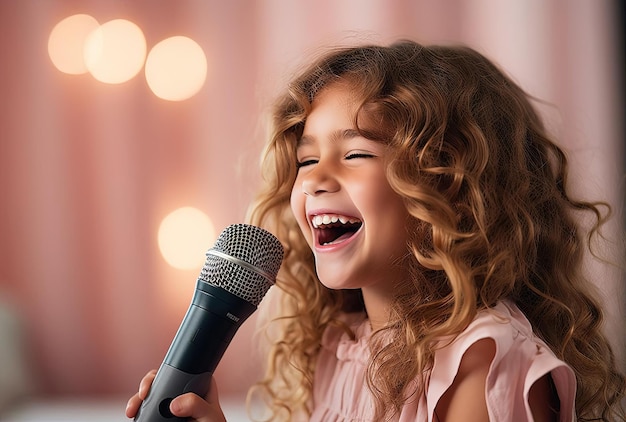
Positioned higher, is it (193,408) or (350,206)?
(350,206)

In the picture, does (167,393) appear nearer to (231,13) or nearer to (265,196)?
(265,196)

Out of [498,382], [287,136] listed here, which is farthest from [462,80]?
[498,382]

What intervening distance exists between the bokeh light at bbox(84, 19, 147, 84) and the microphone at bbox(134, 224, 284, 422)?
2.55 ft

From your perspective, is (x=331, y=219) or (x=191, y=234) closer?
(x=331, y=219)

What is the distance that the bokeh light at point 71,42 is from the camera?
1.39 meters

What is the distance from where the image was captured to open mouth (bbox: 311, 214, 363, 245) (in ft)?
2.74

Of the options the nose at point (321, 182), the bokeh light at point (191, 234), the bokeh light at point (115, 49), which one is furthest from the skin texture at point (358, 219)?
the bokeh light at point (115, 49)

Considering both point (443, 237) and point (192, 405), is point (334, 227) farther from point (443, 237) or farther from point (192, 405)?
point (192, 405)

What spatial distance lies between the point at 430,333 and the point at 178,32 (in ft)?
2.86

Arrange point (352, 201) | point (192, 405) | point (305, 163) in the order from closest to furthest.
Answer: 1. point (192, 405)
2. point (352, 201)
3. point (305, 163)

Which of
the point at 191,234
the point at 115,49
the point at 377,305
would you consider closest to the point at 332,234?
the point at 377,305

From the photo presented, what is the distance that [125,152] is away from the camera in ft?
4.60

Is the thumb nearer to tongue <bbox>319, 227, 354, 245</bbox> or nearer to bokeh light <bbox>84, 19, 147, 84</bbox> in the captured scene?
tongue <bbox>319, 227, 354, 245</bbox>

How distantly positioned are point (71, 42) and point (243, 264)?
2.85 ft
